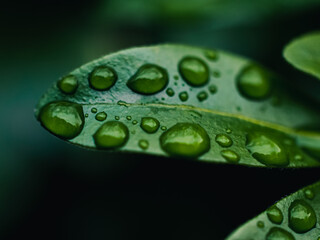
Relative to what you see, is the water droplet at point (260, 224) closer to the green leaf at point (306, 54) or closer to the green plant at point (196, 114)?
the green plant at point (196, 114)

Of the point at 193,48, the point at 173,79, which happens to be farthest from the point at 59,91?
the point at 193,48

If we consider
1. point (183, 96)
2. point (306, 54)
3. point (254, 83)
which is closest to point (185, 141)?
point (183, 96)

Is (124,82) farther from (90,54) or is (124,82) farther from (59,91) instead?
(90,54)

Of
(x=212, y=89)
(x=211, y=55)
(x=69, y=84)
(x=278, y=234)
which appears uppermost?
(x=211, y=55)

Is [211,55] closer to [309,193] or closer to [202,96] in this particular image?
[202,96]

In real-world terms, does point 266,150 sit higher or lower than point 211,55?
lower

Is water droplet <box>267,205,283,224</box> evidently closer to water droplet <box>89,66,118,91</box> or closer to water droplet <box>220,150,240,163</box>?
water droplet <box>220,150,240,163</box>
